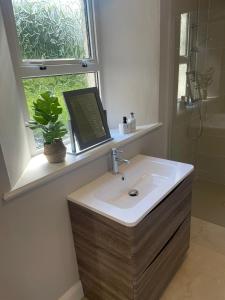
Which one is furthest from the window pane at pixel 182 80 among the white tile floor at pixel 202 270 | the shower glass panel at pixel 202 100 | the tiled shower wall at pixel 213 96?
the white tile floor at pixel 202 270

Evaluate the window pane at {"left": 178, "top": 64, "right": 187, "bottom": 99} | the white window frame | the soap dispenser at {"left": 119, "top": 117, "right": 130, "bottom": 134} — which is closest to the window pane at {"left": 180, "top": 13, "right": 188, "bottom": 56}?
the window pane at {"left": 178, "top": 64, "right": 187, "bottom": 99}

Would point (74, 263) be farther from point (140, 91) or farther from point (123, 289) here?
point (140, 91)

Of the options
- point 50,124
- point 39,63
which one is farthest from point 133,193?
point 39,63

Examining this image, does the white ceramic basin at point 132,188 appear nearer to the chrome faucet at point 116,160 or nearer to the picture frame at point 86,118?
the chrome faucet at point 116,160

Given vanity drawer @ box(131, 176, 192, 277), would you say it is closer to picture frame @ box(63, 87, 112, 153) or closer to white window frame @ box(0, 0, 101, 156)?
picture frame @ box(63, 87, 112, 153)

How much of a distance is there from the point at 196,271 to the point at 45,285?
40.7 inches

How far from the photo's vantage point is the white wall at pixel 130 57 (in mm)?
1536

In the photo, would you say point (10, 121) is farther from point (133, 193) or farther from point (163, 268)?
point (163, 268)

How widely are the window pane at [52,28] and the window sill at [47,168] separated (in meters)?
0.62

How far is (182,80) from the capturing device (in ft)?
6.74

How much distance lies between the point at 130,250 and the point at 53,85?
3.53 ft

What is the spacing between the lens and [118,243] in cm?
106

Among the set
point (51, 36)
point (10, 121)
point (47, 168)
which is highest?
point (51, 36)

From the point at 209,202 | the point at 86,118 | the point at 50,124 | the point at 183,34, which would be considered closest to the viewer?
the point at 50,124
